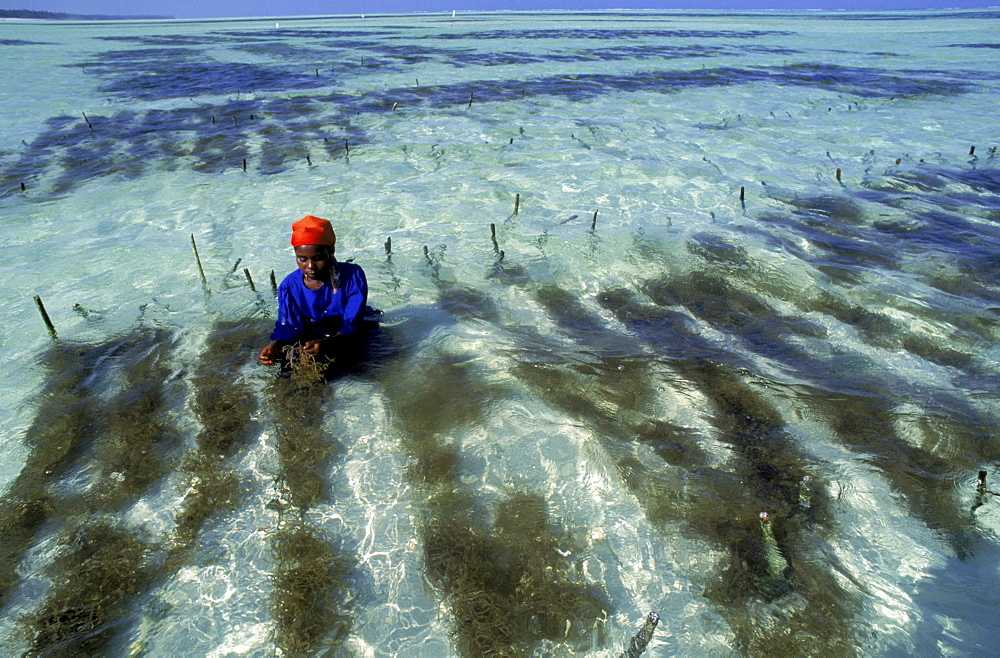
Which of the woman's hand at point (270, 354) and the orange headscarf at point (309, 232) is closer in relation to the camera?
the orange headscarf at point (309, 232)

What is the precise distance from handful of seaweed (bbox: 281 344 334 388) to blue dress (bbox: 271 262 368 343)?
0.21 metres

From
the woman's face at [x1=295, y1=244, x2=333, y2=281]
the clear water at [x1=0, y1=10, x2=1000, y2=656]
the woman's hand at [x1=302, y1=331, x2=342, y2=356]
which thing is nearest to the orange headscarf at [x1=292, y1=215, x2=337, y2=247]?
the woman's face at [x1=295, y1=244, x2=333, y2=281]

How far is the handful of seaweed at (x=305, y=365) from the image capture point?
18.3 ft

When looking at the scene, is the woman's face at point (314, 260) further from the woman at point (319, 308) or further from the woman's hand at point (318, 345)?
the woman's hand at point (318, 345)

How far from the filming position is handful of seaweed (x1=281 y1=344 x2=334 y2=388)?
18.3ft

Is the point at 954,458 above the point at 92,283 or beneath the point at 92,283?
above

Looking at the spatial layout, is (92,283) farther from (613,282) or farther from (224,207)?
(613,282)

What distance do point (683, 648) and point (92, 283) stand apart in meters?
9.30

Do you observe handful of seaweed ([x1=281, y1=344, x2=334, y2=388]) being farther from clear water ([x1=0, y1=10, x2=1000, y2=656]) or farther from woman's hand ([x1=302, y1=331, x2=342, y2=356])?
clear water ([x1=0, y1=10, x2=1000, y2=656])

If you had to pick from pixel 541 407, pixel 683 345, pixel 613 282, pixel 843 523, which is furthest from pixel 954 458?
pixel 613 282

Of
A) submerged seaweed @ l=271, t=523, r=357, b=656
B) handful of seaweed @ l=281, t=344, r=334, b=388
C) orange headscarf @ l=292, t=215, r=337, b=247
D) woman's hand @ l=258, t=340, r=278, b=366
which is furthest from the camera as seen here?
woman's hand @ l=258, t=340, r=278, b=366

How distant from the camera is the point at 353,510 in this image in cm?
428

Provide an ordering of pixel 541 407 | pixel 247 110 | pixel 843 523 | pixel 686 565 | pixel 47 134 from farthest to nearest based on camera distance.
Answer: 1. pixel 247 110
2. pixel 47 134
3. pixel 541 407
4. pixel 843 523
5. pixel 686 565

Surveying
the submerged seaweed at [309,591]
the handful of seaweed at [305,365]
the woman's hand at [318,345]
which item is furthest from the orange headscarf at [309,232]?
the submerged seaweed at [309,591]
